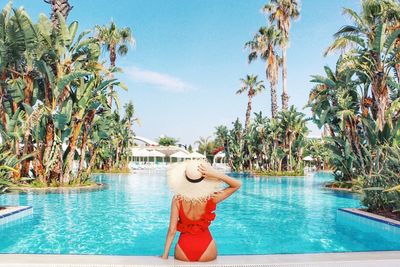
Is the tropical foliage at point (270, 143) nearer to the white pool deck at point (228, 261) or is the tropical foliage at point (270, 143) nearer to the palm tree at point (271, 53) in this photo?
the palm tree at point (271, 53)

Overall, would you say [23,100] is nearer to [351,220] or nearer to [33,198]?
[33,198]

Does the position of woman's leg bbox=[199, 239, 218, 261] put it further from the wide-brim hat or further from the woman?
the wide-brim hat

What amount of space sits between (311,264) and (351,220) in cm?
627

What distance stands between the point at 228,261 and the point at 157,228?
558 cm

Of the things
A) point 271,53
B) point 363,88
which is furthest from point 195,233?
point 271,53

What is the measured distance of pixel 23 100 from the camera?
55.7 ft

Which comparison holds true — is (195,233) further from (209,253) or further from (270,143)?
(270,143)

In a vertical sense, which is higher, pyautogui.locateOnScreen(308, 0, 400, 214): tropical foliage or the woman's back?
pyautogui.locateOnScreen(308, 0, 400, 214): tropical foliage

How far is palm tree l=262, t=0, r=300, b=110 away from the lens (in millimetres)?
34719

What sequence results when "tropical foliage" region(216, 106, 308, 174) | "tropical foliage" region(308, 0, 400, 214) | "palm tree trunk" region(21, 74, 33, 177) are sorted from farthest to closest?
"tropical foliage" region(216, 106, 308, 174), "palm tree trunk" region(21, 74, 33, 177), "tropical foliage" region(308, 0, 400, 214)

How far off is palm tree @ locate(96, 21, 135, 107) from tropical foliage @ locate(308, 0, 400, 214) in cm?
2148

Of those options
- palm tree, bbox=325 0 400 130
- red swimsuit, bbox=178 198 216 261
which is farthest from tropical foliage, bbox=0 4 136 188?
red swimsuit, bbox=178 198 216 261

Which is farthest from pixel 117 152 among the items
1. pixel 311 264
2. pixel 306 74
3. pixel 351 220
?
pixel 311 264

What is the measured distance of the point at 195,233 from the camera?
3.88m
